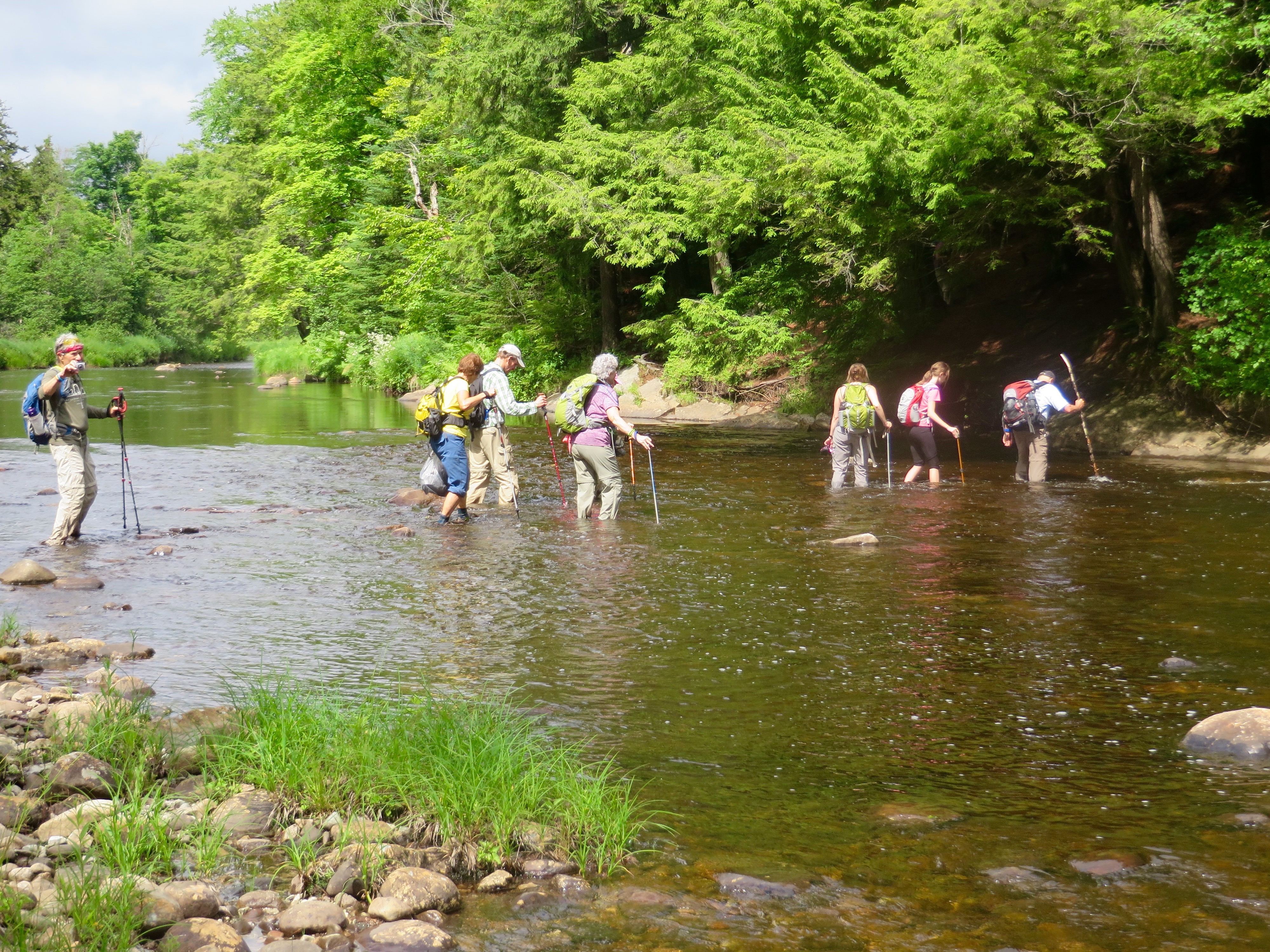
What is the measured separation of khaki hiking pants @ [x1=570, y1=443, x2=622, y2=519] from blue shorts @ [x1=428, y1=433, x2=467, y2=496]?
1293mm

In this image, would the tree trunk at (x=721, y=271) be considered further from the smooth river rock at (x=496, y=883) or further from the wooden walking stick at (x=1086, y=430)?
the smooth river rock at (x=496, y=883)

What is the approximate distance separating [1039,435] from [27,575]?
1290 cm

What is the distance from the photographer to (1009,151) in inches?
712

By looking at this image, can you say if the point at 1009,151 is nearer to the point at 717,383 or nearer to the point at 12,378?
the point at 717,383

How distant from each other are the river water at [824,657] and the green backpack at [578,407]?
128 centimetres

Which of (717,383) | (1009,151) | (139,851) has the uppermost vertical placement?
(1009,151)

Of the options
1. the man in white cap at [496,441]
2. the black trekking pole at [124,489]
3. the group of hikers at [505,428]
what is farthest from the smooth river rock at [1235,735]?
the black trekking pole at [124,489]

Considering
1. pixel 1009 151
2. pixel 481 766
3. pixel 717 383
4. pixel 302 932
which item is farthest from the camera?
pixel 717 383

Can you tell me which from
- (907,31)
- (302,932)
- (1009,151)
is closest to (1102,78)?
(1009,151)

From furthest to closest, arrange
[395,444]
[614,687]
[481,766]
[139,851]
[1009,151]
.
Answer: [395,444] → [1009,151] → [614,687] → [481,766] → [139,851]

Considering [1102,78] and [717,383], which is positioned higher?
[1102,78]

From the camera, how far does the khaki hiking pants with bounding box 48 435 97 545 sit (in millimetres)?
12086

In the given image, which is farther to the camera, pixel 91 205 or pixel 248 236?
pixel 91 205

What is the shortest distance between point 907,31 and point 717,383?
36.7ft
